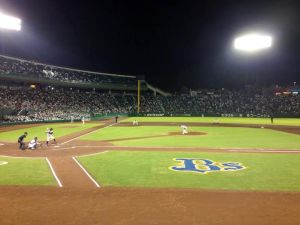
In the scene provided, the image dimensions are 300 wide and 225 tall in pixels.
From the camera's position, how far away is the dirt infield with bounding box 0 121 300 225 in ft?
31.7

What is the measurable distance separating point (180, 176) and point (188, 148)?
9.61 meters

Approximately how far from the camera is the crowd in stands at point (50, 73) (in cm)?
6531

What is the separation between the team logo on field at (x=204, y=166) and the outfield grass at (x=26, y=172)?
6.63m

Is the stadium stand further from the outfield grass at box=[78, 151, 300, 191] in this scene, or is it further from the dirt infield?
the dirt infield

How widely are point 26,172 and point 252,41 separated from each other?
49.9 metres

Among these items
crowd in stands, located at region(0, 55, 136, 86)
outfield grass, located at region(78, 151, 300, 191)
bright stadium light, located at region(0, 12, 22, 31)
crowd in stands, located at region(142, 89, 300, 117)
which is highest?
bright stadium light, located at region(0, 12, 22, 31)

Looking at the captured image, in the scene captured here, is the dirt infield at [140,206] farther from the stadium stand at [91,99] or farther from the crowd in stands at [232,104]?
the crowd in stands at [232,104]

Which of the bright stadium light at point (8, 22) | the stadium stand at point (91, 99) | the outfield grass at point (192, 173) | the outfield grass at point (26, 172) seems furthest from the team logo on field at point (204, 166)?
the stadium stand at point (91, 99)

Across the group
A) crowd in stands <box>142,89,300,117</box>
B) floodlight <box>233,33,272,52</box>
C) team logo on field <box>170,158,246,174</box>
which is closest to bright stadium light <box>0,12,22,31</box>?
team logo on field <box>170,158,246,174</box>

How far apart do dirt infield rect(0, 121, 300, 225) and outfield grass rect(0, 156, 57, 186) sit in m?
1.04

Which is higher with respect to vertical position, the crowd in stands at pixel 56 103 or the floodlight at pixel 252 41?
the floodlight at pixel 252 41

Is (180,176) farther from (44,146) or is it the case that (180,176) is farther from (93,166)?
(44,146)

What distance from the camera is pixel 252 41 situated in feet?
186

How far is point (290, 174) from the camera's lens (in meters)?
15.8
